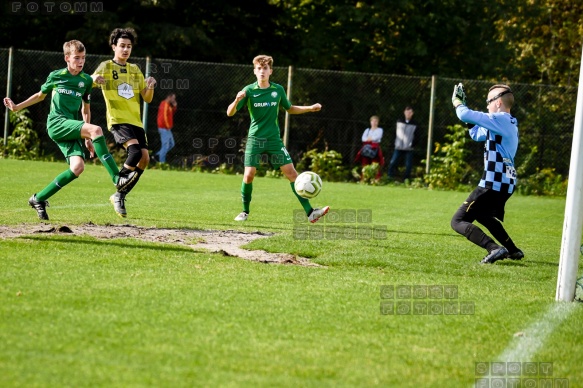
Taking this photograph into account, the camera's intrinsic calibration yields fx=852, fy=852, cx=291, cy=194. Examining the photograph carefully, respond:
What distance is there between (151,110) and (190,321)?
17.3 metres

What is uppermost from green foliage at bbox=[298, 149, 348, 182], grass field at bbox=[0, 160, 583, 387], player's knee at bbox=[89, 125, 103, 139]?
player's knee at bbox=[89, 125, 103, 139]

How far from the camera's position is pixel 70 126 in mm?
9781

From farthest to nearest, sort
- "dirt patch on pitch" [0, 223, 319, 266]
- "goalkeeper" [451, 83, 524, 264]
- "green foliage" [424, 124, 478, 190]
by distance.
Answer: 1. "green foliage" [424, 124, 478, 190]
2. "goalkeeper" [451, 83, 524, 264]
3. "dirt patch on pitch" [0, 223, 319, 266]

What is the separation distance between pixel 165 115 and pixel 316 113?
12.8ft

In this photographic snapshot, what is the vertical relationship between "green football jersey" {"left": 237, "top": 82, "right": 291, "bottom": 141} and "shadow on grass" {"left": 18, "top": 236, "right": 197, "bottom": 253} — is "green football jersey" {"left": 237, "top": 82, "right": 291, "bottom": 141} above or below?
above

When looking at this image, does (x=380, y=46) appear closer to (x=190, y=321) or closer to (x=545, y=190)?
(x=545, y=190)

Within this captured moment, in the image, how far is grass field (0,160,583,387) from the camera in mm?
4426

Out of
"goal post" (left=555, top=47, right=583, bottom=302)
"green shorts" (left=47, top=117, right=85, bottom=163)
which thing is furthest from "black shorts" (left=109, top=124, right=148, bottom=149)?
"goal post" (left=555, top=47, right=583, bottom=302)

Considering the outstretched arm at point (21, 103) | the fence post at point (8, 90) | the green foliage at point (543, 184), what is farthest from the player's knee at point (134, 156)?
the green foliage at point (543, 184)

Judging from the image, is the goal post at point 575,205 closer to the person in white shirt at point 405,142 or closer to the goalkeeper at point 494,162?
the goalkeeper at point 494,162

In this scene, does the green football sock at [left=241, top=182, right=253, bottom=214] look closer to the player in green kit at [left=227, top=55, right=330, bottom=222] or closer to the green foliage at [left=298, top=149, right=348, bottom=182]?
the player in green kit at [left=227, top=55, right=330, bottom=222]

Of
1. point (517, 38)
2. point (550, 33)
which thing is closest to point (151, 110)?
point (517, 38)

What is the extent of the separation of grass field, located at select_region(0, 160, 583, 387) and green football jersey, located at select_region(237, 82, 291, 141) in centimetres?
137

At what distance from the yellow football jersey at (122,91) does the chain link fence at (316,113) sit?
35.5 feet
